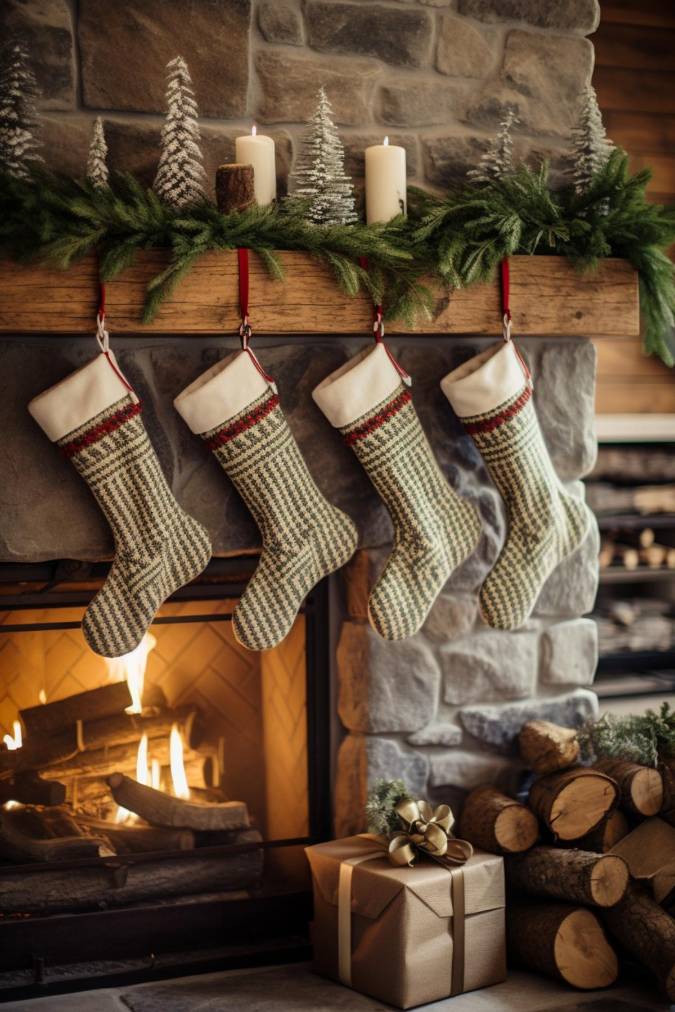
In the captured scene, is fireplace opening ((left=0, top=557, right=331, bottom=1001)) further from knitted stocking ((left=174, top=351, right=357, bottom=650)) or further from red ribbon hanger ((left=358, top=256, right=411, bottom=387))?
red ribbon hanger ((left=358, top=256, right=411, bottom=387))

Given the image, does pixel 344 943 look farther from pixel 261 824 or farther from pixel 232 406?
pixel 232 406

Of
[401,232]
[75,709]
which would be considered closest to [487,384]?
[401,232]

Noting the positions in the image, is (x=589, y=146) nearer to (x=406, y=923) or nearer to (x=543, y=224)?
(x=543, y=224)

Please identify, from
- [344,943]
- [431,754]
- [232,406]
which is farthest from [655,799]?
[232,406]

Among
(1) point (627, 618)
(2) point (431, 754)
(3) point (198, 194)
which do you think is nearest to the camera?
(3) point (198, 194)

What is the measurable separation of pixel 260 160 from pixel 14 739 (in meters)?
1.21

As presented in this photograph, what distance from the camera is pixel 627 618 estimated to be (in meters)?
3.61

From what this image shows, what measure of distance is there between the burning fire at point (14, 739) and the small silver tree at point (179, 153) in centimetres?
106

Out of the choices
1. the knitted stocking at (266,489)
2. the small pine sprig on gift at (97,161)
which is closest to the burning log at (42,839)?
the knitted stocking at (266,489)

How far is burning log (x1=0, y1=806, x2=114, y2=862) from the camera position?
2369 mm

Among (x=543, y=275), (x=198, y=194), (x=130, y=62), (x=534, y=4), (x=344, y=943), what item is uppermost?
(x=534, y=4)

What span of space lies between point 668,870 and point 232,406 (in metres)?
1.21

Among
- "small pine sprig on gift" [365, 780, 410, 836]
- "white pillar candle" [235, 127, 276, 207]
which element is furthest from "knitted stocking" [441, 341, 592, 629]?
"white pillar candle" [235, 127, 276, 207]

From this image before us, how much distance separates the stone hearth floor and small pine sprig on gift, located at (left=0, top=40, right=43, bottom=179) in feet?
4.85
